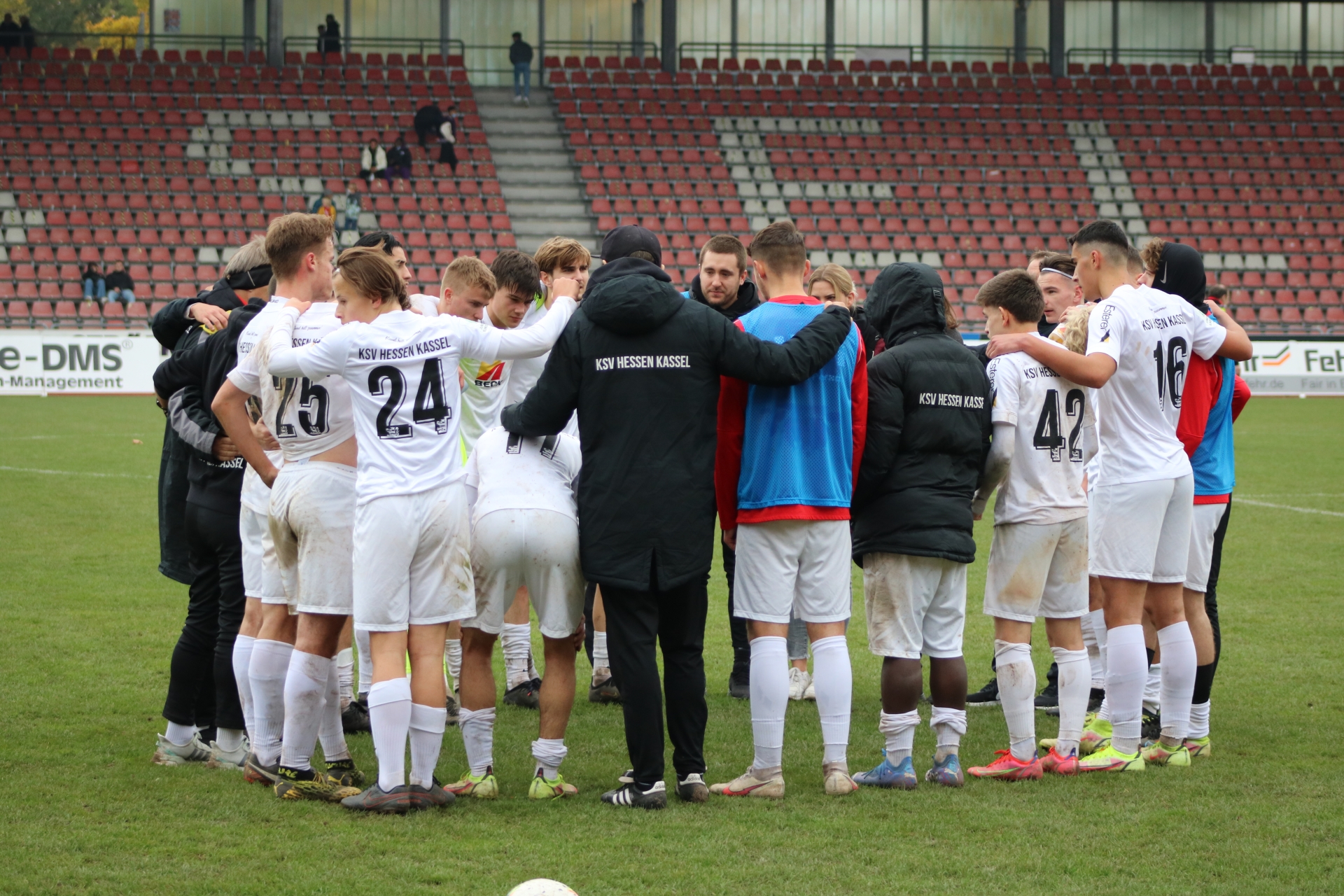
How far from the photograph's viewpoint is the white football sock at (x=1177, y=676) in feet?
18.6

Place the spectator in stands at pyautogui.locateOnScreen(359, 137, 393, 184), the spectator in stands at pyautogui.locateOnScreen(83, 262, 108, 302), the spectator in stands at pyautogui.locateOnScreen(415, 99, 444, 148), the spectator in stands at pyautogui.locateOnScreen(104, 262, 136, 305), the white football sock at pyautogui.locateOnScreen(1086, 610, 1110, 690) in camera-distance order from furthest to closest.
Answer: the spectator in stands at pyautogui.locateOnScreen(415, 99, 444, 148), the spectator in stands at pyautogui.locateOnScreen(359, 137, 393, 184), the spectator in stands at pyautogui.locateOnScreen(83, 262, 108, 302), the spectator in stands at pyautogui.locateOnScreen(104, 262, 136, 305), the white football sock at pyautogui.locateOnScreen(1086, 610, 1110, 690)

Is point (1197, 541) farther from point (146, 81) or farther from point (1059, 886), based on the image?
point (146, 81)

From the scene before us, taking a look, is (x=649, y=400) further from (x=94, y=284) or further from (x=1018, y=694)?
(x=94, y=284)

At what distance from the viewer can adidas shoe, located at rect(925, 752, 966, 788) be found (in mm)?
5344

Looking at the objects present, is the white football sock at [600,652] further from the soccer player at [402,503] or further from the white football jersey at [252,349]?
the white football jersey at [252,349]

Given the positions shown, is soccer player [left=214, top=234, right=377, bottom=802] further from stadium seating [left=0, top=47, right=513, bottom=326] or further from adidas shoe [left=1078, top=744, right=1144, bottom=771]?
stadium seating [left=0, top=47, right=513, bottom=326]

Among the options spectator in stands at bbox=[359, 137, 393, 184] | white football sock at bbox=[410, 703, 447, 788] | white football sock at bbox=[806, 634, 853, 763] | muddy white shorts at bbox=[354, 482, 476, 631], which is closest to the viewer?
muddy white shorts at bbox=[354, 482, 476, 631]

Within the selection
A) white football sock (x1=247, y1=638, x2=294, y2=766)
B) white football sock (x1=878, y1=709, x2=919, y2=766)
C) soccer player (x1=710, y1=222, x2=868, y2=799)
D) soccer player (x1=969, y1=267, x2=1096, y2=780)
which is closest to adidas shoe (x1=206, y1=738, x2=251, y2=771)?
white football sock (x1=247, y1=638, x2=294, y2=766)

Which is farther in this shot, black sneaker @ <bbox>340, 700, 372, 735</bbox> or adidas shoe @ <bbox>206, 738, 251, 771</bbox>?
black sneaker @ <bbox>340, 700, 372, 735</bbox>

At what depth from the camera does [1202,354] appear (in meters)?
5.86

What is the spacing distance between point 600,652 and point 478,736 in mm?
2009

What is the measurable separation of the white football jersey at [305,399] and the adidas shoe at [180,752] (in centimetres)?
143

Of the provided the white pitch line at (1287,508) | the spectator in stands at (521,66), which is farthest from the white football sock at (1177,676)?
the spectator in stands at (521,66)

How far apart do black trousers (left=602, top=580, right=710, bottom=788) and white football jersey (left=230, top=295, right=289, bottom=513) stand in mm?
1410
